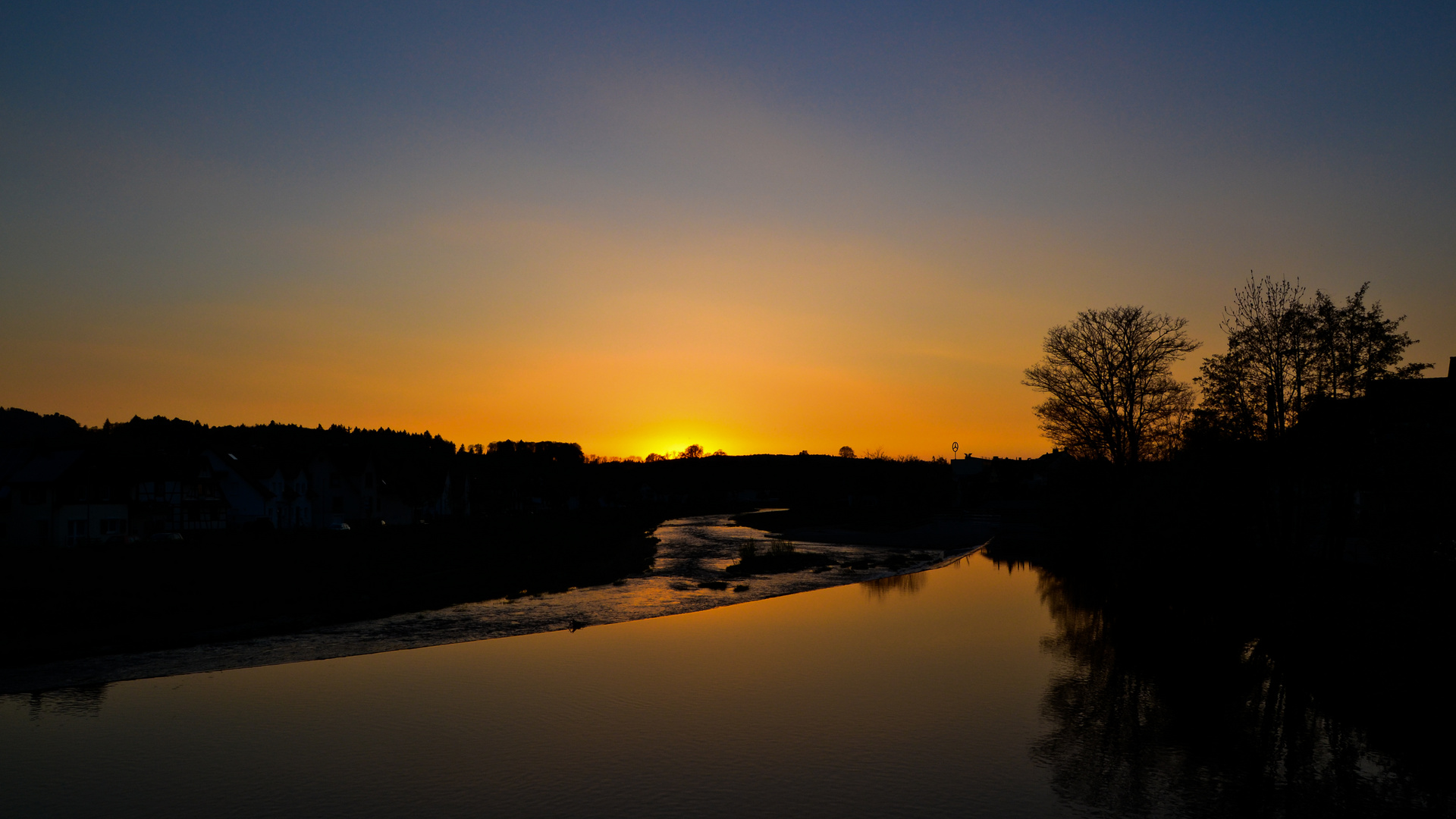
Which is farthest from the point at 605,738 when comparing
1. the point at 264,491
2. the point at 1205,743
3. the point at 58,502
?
the point at 264,491

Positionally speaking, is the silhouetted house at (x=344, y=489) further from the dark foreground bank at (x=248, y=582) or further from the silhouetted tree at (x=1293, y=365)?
the silhouetted tree at (x=1293, y=365)

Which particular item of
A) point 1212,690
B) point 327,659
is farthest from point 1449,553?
point 327,659

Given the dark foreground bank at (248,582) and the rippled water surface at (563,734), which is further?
the dark foreground bank at (248,582)

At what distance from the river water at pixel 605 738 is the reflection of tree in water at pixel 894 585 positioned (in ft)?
43.7

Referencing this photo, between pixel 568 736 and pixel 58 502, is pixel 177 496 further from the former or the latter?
pixel 568 736

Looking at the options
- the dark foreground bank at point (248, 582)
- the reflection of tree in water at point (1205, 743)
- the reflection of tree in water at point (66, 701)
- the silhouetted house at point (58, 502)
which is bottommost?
the reflection of tree in water at point (66, 701)

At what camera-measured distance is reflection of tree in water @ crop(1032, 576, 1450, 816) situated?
542 inches

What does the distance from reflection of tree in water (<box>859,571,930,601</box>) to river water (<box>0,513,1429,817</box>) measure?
13305 millimetres

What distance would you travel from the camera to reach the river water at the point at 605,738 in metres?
14.0


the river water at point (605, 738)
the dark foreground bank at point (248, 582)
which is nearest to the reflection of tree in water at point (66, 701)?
the river water at point (605, 738)

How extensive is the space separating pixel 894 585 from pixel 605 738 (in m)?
28.8

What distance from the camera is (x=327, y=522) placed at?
81.0 m

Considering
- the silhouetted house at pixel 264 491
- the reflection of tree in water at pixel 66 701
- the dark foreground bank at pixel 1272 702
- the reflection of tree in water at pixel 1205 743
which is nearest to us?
the reflection of tree in water at pixel 1205 743

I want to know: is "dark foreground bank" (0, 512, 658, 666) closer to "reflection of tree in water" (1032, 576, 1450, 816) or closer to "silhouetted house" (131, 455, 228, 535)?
"silhouetted house" (131, 455, 228, 535)
